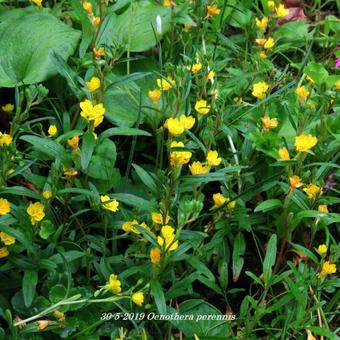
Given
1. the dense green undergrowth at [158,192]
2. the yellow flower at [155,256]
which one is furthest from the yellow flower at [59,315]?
the yellow flower at [155,256]

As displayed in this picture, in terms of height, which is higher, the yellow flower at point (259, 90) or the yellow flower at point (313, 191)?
the yellow flower at point (259, 90)

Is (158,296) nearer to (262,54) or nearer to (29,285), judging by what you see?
(29,285)

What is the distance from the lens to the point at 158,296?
4.24 ft

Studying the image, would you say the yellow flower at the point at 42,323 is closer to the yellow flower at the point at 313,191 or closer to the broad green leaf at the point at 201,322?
the broad green leaf at the point at 201,322

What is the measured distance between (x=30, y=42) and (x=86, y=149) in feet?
1.93

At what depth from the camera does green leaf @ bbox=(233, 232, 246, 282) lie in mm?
1538

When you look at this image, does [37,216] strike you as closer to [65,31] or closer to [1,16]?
[65,31]

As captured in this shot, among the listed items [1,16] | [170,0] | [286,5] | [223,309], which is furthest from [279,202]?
[286,5]

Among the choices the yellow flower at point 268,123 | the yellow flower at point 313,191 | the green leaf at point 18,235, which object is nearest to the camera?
the green leaf at point 18,235

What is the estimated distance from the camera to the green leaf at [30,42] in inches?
71.6

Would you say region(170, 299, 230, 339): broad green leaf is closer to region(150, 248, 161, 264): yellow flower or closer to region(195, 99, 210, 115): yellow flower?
region(150, 248, 161, 264): yellow flower

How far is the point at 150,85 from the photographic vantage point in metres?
1.91

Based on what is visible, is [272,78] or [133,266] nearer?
[133,266]

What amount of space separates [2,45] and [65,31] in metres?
0.19
